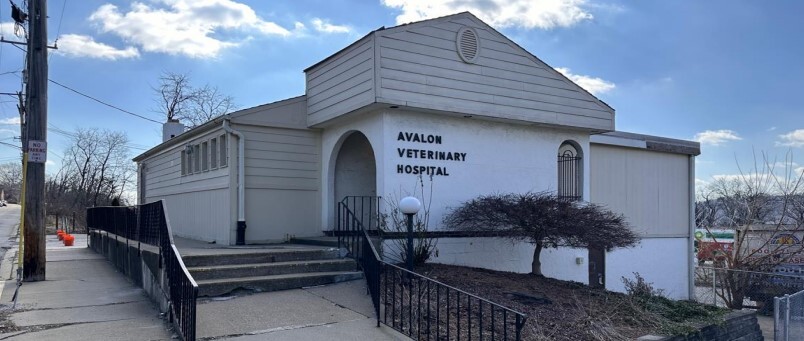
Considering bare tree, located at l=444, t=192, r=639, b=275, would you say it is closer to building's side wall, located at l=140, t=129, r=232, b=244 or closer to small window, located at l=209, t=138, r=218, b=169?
building's side wall, located at l=140, t=129, r=232, b=244

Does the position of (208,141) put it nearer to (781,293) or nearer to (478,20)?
(478,20)

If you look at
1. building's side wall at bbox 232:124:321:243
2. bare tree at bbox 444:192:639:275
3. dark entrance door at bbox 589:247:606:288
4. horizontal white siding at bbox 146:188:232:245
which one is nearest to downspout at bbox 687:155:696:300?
dark entrance door at bbox 589:247:606:288

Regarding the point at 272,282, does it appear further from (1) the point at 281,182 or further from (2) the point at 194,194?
(2) the point at 194,194

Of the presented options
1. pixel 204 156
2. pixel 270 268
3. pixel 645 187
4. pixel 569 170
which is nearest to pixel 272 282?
pixel 270 268

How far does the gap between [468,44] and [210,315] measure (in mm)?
6892

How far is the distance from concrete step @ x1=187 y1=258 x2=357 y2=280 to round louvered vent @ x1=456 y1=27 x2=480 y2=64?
4.44 meters

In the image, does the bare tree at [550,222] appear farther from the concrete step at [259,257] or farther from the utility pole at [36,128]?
the utility pole at [36,128]

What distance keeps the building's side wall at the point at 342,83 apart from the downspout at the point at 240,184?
59.1 inches

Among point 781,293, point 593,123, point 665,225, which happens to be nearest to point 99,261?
point 593,123

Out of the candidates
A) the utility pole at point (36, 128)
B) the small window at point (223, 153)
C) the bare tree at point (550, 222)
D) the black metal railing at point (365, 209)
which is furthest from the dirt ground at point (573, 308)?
the utility pole at point (36, 128)

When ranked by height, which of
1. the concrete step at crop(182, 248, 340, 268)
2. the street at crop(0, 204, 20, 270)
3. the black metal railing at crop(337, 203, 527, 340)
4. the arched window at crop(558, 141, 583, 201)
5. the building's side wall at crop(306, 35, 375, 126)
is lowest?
the street at crop(0, 204, 20, 270)

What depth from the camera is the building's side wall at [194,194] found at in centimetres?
1194

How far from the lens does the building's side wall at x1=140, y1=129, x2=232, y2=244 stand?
39.2ft

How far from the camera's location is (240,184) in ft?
37.6
